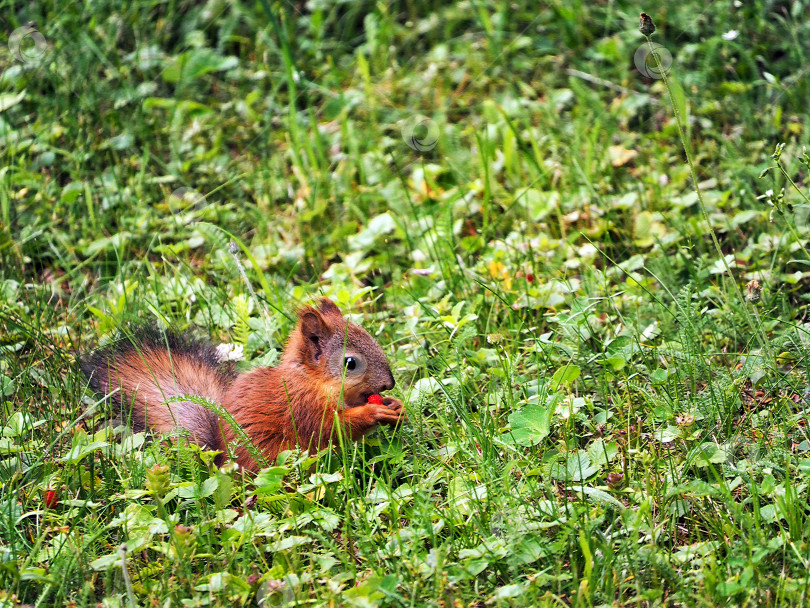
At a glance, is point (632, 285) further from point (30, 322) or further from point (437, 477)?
point (30, 322)

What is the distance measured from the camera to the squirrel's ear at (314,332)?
9.04 ft

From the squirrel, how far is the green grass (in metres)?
0.10

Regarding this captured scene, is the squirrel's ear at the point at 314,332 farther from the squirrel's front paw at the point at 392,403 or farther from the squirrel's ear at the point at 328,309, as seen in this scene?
the squirrel's front paw at the point at 392,403

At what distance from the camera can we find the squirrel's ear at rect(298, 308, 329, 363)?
276 centimetres

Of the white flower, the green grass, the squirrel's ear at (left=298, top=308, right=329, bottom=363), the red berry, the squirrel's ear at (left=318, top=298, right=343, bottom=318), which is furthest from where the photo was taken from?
the white flower

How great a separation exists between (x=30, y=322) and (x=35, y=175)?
1232 millimetres

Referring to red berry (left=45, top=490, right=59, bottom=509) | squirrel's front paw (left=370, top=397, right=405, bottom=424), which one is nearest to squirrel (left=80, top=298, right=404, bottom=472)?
squirrel's front paw (left=370, top=397, right=405, bottom=424)

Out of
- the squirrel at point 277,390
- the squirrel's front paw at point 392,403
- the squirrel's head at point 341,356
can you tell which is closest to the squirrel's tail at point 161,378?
the squirrel at point 277,390

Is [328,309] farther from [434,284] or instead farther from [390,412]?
[434,284]

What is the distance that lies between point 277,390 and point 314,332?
8.3 inches

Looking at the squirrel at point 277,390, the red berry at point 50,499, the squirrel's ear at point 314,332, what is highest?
the squirrel's ear at point 314,332

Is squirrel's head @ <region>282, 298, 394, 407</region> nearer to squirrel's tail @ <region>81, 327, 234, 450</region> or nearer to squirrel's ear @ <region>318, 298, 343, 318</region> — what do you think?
squirrel's ear @ <region>318, 298, 343, 318</region>

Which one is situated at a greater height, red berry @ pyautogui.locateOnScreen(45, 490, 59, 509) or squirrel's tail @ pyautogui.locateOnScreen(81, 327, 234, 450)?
squirrel's tail @ pyautogui.locateOnScreen(81, 327, 234, 450)

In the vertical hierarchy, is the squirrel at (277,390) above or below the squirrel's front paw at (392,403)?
above
